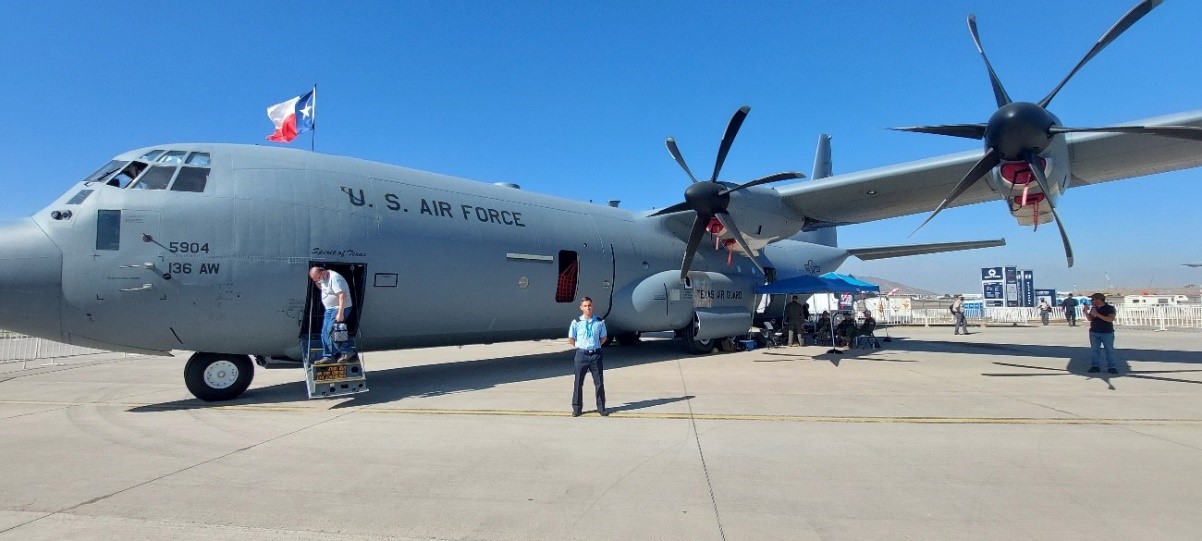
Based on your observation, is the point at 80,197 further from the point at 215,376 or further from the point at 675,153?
the point at 675,153

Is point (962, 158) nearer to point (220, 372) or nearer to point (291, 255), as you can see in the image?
point (291, 255)

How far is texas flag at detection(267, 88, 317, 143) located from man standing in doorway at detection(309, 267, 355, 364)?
7.12 meters

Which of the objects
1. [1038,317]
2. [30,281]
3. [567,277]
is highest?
[567,277]

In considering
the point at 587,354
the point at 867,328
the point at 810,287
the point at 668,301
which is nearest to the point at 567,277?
the point at 668,301

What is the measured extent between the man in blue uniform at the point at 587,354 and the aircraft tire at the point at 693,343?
844 cm

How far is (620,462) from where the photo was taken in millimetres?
5457

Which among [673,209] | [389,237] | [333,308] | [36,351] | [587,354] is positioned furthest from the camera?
[36,351]

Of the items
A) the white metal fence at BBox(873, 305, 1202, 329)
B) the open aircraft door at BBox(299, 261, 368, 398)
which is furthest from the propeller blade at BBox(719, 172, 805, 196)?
the white metal fence at BBox(873, 305, 1202, 329)

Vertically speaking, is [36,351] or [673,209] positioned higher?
[673,209]

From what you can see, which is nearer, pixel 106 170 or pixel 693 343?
pixel 106 170

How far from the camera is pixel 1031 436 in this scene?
20.7ft

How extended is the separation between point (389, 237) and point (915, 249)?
1673 cm

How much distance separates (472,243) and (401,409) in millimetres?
3891

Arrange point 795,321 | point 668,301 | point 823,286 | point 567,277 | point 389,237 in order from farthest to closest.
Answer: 1. point 795,321
2. point 823,286
3. point 668,301
4. point 567,277
5. point 389,237
